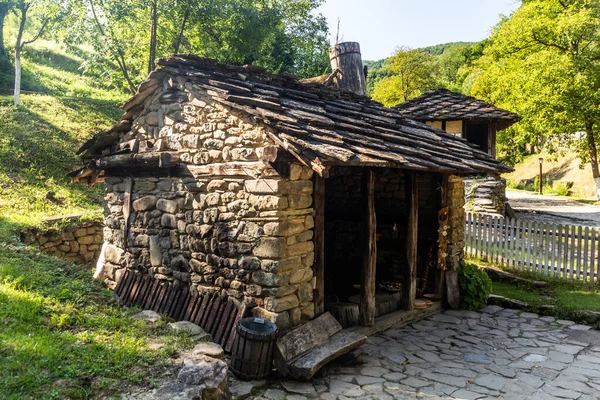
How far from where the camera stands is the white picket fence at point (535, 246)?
8.31m

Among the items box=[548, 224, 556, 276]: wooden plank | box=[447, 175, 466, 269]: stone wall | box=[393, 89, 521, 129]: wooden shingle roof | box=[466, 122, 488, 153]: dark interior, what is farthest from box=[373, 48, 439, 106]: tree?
box=[447, 175, 466, 269]: stone wall

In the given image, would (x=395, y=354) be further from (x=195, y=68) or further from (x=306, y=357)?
(x=195, y=68)

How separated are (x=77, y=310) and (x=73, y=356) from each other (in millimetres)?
1311

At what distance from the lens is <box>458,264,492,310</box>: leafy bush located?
23.6 ft

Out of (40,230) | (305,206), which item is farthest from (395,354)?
(40,230)

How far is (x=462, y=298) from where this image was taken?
7.24 m

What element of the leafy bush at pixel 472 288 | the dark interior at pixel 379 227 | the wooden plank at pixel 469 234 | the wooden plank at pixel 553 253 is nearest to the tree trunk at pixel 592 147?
the wooden plank at pixel 469 234

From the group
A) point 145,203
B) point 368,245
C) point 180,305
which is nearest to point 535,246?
point 368,245

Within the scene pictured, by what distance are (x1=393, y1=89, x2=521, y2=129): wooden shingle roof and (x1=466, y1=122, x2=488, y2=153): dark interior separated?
1.97ft

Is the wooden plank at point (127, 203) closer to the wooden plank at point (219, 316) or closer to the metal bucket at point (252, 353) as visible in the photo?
the wooden plank at point (219, 316)

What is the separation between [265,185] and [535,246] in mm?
6775

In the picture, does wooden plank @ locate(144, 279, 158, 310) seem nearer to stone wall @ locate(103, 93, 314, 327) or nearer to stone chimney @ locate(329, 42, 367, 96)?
stone wall @ locate(103, 93, 314, 327)

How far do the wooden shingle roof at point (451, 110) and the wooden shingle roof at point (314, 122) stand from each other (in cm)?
557

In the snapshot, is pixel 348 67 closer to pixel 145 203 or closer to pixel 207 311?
pixel 145 203
